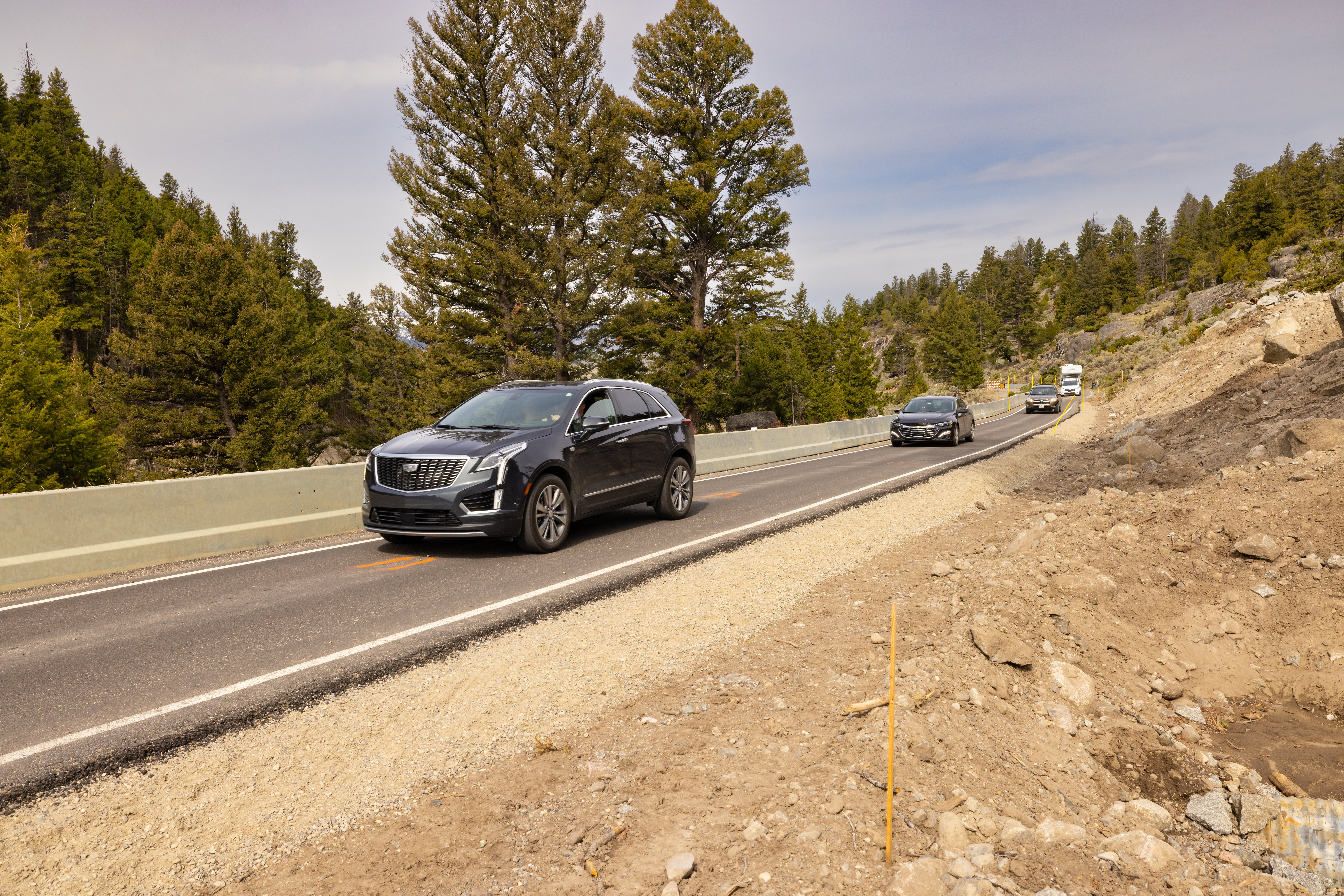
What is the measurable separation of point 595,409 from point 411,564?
2.88 meters

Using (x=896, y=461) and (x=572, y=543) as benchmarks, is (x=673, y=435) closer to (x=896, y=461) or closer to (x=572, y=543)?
(x=572, y=543)

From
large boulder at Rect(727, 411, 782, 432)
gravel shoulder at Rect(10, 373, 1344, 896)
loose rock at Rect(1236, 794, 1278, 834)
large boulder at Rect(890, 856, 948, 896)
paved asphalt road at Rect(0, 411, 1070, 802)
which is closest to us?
large boulder at Rect(890, 856, 948, 896)

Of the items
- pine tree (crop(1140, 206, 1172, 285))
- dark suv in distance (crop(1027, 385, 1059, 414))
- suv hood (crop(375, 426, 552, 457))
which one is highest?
pine tree (crop(1140, 206, 1172, 285))

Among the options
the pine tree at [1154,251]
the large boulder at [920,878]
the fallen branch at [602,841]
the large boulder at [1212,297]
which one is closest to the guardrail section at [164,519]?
the fallen branch at [602,841]

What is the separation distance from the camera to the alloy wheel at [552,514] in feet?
26.4

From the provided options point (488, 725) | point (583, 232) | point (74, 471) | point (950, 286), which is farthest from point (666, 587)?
point (950, 286)

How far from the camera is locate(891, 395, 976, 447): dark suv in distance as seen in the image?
23.7 m

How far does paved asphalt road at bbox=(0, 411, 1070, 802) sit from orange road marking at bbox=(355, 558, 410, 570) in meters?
0.02

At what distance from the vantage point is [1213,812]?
10.7 ft

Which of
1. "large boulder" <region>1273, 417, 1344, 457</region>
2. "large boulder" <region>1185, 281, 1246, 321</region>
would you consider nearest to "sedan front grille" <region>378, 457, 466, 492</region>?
"large boulder" <region>1273, 417, 1344, 457</region>

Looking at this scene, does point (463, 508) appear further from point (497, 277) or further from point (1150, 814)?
point (497, 277)

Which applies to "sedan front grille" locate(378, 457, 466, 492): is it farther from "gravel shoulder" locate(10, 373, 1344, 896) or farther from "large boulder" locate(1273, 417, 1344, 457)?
"large boulder" locate(1273, 417, 1344, 457)

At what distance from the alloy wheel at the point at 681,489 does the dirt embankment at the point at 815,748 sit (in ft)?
11.4

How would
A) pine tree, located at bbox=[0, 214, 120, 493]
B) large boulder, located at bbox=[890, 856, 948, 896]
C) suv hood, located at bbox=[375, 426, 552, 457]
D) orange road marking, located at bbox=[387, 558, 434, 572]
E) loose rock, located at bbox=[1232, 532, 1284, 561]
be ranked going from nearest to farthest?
large boulder, located at bbox=[890, 856, 948, 896] < loose rock, located at bbox=[1232, 532, 1284, 561] < orange road marking, located at bbox=[387, 558, 434, 572] < suv hood, located at bbox=[375, 426, 552, 457] < pine tree, located at bbox=[0, 214, 120, 493]
